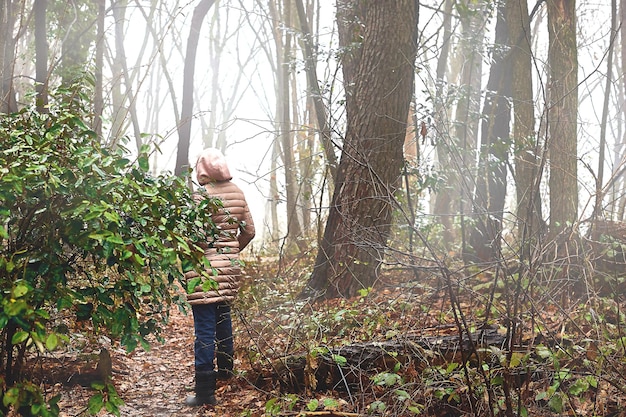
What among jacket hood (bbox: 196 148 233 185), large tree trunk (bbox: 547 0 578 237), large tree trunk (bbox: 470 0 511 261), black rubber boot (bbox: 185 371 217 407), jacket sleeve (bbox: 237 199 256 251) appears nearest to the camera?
black rubber boot (bbox: 185 371 217 407)

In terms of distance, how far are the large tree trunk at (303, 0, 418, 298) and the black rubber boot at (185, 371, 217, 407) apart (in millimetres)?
2099

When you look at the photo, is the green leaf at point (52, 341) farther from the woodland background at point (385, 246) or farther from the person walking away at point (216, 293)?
the person walking away at point (216, 293)

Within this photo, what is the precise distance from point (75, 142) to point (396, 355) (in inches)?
103

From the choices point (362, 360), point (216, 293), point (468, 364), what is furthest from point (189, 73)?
point (468, 364)

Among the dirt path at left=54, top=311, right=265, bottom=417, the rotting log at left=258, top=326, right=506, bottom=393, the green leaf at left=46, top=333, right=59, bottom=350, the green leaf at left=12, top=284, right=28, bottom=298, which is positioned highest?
the green leaf at left=12, top=284, right=28, bottom=298

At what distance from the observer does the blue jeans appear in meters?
5.37

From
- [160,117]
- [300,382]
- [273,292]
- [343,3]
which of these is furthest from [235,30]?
[300,382]

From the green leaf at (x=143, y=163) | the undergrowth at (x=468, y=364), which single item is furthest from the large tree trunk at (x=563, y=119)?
Result: the green leaf at (x=143, y=163)

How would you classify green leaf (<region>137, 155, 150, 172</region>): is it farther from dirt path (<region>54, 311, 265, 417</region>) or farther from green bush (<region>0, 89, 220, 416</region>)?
dirt path (<region>54, 311, 265, 417</region>)

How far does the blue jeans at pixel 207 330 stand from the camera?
5.37 meters

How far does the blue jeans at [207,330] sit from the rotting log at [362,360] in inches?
23.9

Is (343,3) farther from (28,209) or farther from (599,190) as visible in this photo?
(28,209)

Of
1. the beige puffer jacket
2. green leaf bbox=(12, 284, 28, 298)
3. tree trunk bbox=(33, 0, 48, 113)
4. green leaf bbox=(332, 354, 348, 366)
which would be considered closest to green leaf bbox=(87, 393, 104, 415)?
green leaf bbox=(12, 284, 28, 298)

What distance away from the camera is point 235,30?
93.4ft
